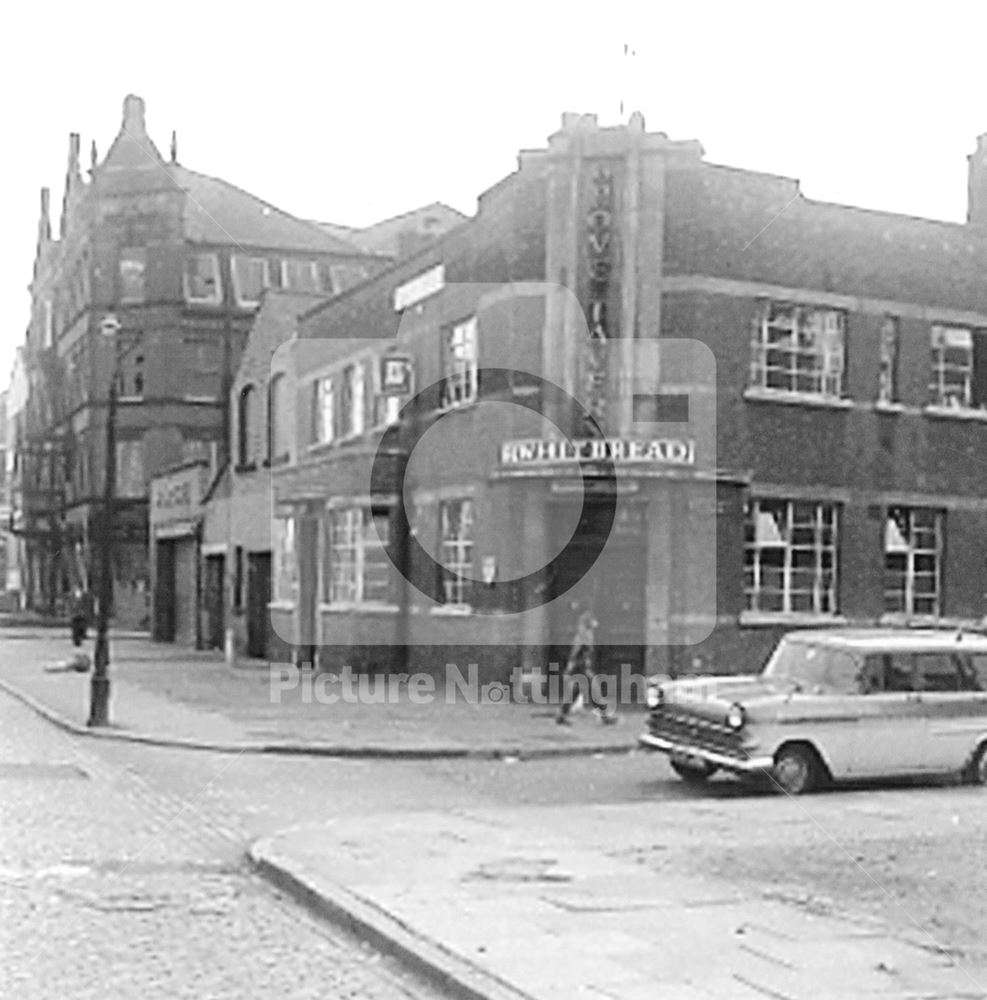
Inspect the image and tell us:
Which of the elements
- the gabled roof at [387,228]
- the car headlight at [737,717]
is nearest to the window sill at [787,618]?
the car headlight at [737,717]

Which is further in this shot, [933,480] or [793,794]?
[933,480]

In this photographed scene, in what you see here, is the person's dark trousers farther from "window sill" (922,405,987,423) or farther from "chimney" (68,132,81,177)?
"chimney" (68,132,81,177)

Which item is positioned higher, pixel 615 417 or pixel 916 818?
pixel 615 417

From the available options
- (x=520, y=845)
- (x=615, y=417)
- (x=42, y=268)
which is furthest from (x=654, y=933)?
(x=42, y=268)

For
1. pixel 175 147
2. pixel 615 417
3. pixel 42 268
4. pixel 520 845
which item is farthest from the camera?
pixel 42 268

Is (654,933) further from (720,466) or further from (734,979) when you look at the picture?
(720,466)

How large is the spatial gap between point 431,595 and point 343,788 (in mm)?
12765

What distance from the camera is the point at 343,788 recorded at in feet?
55.9

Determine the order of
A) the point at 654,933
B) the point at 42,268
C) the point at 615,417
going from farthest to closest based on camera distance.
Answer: the point at 42,268
the point at 615,417
the point at 654,933

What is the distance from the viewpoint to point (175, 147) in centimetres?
7619

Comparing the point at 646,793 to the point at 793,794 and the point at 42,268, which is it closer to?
the point at 793,794

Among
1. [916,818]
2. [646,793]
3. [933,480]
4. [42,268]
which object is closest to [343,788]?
[646,793]

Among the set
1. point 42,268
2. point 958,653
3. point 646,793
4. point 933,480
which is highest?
point 42,268

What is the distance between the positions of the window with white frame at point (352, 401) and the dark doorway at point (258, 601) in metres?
5.39
